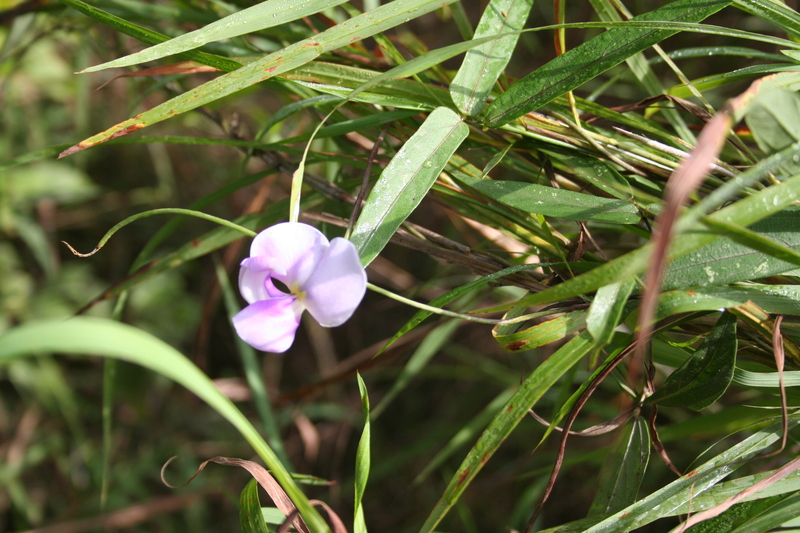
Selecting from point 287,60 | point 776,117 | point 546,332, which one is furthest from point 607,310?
point 287,60

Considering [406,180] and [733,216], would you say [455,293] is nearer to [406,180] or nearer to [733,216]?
[406,180]

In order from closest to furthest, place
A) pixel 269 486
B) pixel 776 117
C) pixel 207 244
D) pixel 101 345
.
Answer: pixel 101 345, pixel 776 117, pixel 269 486, pixel 207 244

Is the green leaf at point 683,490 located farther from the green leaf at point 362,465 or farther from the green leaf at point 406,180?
the green leaf at point 406,180

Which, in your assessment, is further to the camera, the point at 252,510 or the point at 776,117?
the point at 252,510

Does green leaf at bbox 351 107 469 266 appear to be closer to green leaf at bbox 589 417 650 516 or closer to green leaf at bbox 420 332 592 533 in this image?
green leaf at bbox 420 332 592 533

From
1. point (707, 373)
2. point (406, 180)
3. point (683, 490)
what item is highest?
point (406, 180)

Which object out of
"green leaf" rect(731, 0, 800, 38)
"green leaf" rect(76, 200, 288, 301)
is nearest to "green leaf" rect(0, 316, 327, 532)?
"green leaf" rect(76, 200, 288, 301)

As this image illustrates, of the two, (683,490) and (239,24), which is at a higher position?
(239,24)
